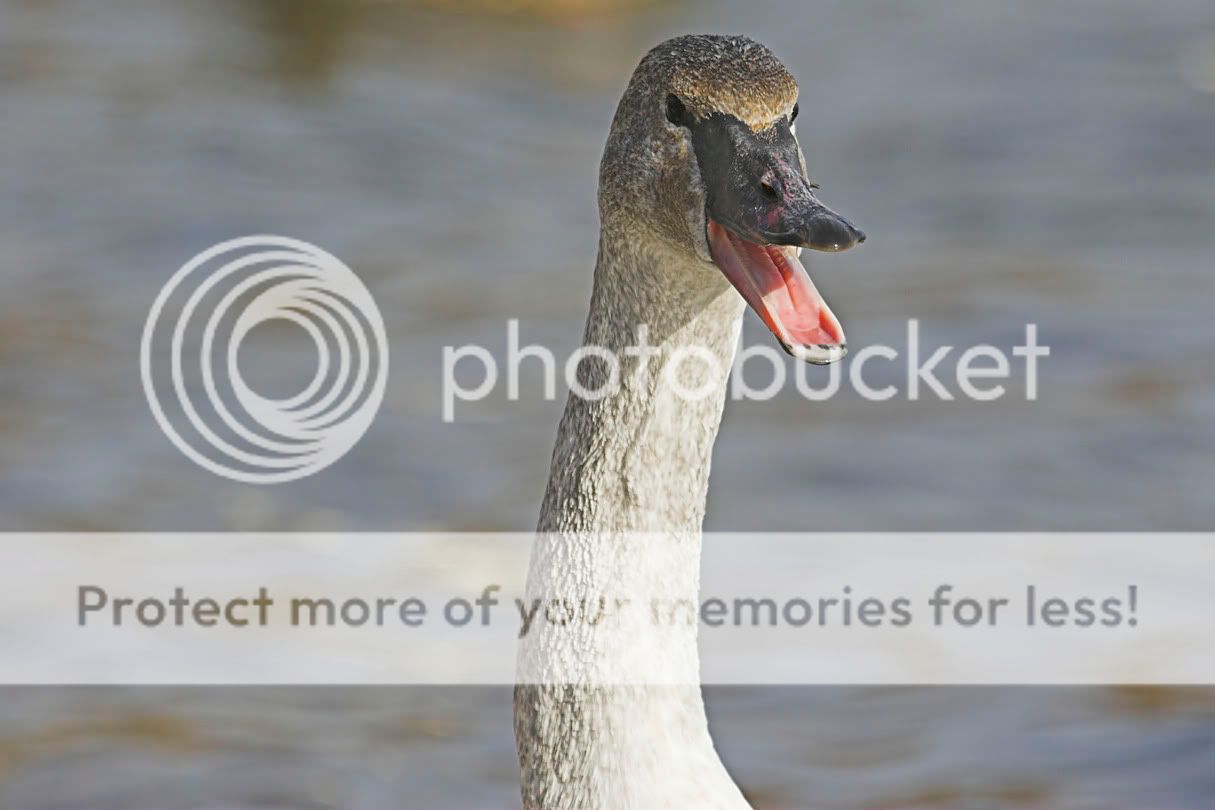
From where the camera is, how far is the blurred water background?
654 centimetres

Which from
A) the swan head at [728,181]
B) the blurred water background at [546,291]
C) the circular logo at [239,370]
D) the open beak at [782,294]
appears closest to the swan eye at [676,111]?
the swan head at [728,181]

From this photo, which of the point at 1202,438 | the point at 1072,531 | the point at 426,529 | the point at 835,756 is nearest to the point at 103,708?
the point at 426,529

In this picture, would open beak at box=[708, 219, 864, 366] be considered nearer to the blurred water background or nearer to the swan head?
the swan head

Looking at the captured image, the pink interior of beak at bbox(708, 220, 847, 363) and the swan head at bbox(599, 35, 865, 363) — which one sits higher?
the swan head at bbox(599, 35, 865, 363)

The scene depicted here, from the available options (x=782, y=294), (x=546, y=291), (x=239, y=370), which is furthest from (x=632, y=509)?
(x=546, y=291)

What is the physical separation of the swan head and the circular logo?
14.5 ft

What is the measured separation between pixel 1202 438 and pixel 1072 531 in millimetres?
858

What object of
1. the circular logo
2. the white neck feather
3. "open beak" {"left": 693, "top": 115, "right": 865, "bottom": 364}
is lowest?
the white neck feather

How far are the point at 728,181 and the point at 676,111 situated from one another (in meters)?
0.26

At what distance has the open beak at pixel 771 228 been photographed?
3.28m

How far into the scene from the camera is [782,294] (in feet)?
11.1

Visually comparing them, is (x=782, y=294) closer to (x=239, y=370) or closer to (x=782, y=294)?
(x=782, y=294)

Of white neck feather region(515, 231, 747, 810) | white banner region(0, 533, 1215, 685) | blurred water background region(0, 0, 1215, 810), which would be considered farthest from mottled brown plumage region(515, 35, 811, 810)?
white banner region(0, 533, 1215, 685)

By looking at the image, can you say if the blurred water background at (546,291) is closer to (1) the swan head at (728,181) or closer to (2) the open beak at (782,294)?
(1) the swan head at (728,181)
